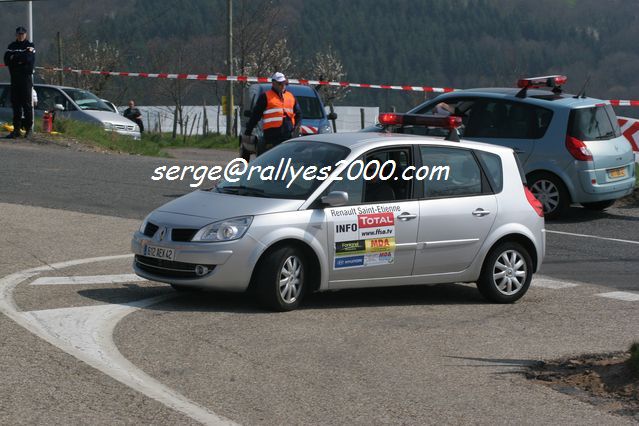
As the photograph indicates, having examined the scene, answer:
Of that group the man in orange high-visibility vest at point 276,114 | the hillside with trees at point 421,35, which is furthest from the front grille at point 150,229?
the hillside with trees at point 421,35

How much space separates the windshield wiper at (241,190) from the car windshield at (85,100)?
20.8m

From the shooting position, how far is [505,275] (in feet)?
34.6

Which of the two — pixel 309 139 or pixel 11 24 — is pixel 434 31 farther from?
pixel 309 139

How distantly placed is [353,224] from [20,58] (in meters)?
14.9

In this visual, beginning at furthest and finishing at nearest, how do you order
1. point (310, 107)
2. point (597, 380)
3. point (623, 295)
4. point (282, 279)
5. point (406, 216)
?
point (310, 107) < point (623, 295) < point (406, 216) < point (282, 279) < point (597, 380)

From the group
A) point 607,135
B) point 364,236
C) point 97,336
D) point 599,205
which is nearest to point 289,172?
point 364,236

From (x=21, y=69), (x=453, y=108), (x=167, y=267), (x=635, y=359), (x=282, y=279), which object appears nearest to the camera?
(x=635, y=359)

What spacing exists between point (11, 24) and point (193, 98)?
109ft

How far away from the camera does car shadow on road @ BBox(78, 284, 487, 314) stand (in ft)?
31.4

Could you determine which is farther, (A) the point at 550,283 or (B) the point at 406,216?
(A) the point at 550,283

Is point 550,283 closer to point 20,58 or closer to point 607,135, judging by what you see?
point 607,135

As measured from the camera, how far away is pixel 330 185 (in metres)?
9.71

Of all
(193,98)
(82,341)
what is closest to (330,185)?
(82,341)

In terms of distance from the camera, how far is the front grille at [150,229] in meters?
9.60
